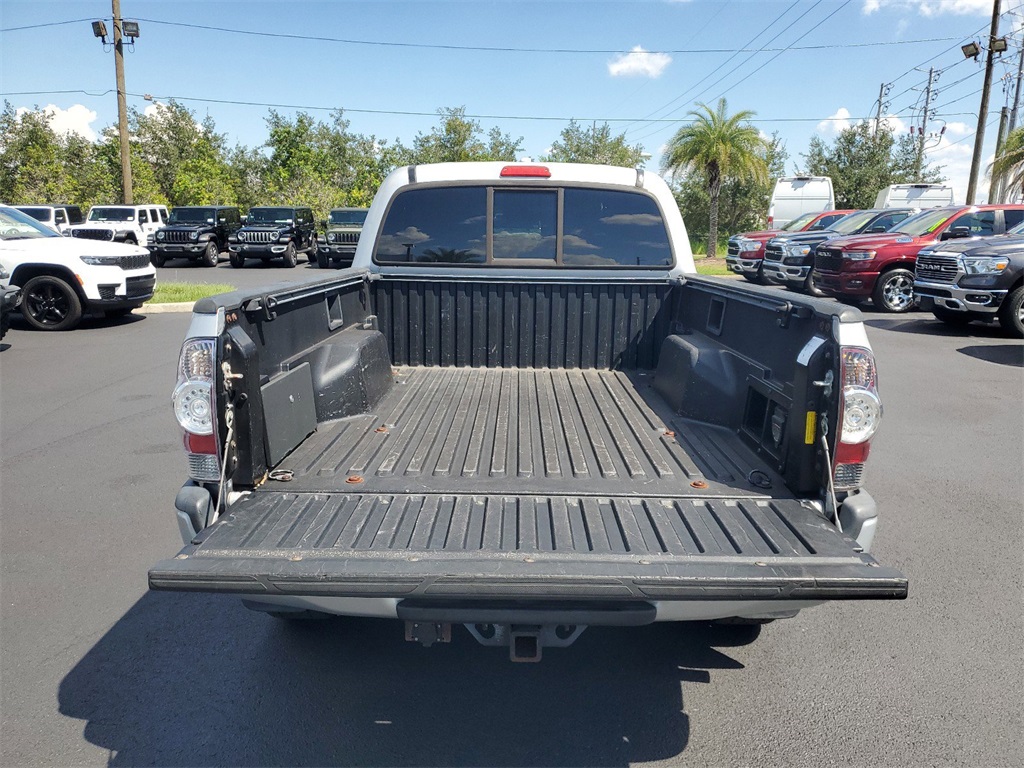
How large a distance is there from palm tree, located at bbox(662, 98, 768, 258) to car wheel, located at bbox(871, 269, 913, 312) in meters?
15.3

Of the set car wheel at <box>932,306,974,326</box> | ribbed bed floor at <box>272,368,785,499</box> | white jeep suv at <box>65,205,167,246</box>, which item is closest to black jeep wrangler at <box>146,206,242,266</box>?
white jeep suv at <box>65,205,167,246</box>

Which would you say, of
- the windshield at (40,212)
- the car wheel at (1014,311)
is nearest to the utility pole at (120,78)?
the windshield at (40,212)

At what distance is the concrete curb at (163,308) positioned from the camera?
1376 centimetres

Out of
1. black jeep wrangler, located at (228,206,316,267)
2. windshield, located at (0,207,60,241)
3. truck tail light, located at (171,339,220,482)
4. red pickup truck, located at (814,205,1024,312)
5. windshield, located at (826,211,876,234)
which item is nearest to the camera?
truck tail light, located at (171,339,220,482)

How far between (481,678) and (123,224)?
25214 mm

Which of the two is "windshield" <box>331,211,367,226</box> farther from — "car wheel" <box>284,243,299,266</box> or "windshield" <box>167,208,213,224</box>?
"windshield" <box>167,208,213,224</box>

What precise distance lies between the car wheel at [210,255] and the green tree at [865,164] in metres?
28.1

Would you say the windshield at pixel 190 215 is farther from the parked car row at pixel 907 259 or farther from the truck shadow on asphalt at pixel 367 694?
the truck shadow on asphalt at pixel 367 694

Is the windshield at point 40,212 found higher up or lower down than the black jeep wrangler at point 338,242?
higher up

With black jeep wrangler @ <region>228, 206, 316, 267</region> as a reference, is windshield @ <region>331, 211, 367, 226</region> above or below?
above

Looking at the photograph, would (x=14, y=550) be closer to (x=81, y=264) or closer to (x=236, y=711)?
(x=236, y=711)

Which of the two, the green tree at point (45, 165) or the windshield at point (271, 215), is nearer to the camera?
the windshield at point (271, 215)

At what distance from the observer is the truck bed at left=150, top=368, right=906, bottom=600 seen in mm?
2164

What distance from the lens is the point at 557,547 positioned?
2.40 metres
